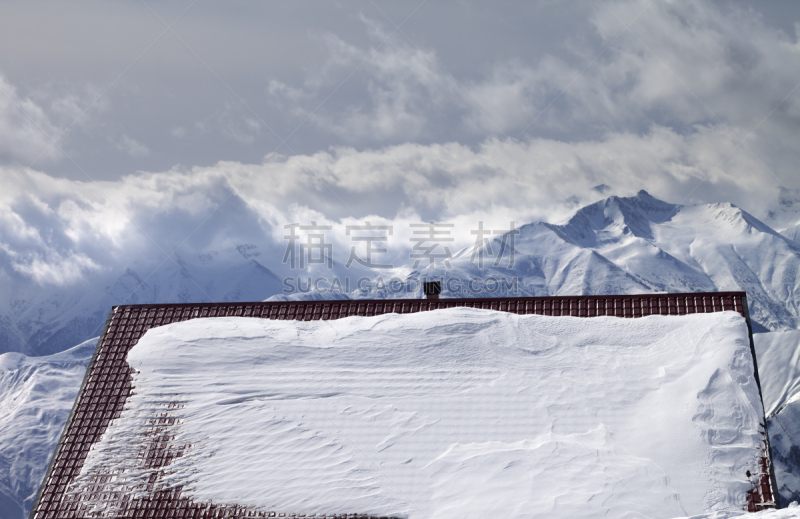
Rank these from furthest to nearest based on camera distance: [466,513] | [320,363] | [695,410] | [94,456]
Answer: [320,363]
[94,456]
[695,410]
[466,513]

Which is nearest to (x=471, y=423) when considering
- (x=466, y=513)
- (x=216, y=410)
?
(x=466, y=513)

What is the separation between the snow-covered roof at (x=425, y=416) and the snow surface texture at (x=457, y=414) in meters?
0.03

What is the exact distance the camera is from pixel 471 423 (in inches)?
449

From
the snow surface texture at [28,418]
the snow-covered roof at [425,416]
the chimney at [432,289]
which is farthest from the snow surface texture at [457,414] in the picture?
the snow surface texture at [28,418]

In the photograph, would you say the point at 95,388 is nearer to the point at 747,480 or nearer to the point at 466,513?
the point at 466,513

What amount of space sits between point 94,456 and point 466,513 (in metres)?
7.58

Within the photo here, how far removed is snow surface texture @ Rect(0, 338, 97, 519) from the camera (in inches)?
4016

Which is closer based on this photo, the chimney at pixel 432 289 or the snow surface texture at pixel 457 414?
the snow surface texture at pixel 457 414

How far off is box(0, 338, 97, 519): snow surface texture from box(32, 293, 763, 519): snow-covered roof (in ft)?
312

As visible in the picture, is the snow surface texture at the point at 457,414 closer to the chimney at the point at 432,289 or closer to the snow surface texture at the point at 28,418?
the chimney at the point at 432,289

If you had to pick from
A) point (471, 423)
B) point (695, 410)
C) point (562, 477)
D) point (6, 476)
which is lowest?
point (6, 476)

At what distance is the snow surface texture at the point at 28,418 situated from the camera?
10200 centimetres

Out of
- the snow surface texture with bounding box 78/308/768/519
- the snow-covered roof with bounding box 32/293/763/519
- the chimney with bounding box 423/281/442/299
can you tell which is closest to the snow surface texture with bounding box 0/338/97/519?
the chimney with bounding box 423/281/442/299

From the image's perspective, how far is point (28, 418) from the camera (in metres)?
116
